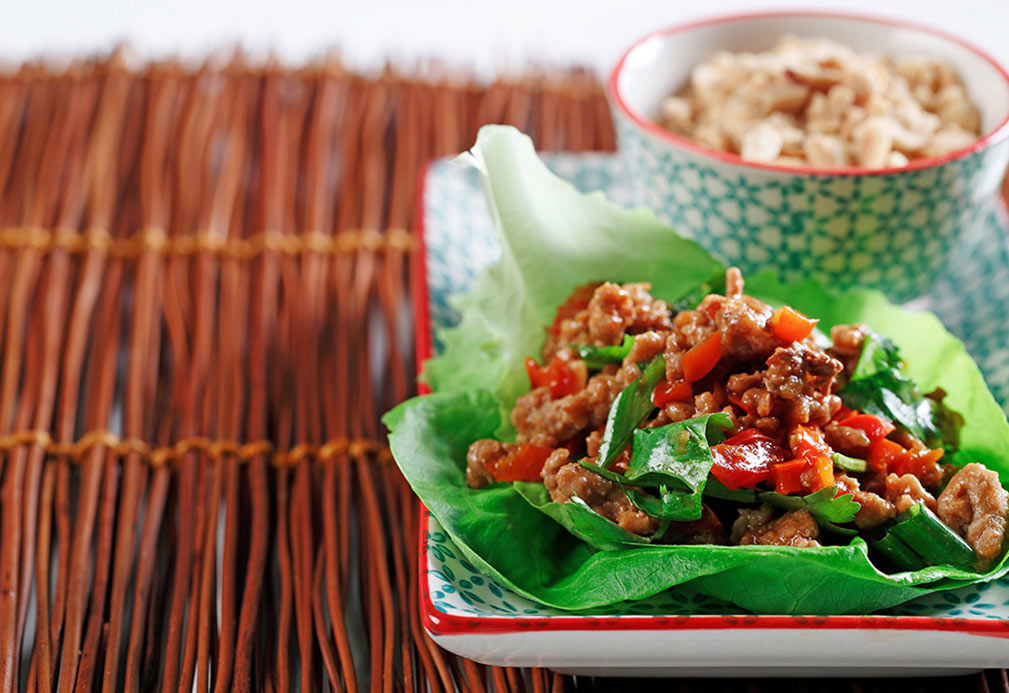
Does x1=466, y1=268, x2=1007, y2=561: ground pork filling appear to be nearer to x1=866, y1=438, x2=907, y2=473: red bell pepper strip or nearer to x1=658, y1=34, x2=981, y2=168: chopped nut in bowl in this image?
x1=866, y1=438, x2=907, y2=473: red bell pepper strip

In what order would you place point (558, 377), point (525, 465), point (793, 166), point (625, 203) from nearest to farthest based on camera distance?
point (525, 465)
point (558, 377)
point (793, 166)
point (625, 203)

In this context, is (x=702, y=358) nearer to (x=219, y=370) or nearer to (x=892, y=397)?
(x=892, y=397)

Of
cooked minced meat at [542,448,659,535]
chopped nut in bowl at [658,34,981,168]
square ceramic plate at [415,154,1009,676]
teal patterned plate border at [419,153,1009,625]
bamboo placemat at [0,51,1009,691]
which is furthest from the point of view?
chopped nut in bowl at [658,34,981,168]

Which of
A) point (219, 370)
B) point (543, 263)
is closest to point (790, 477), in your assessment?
point (543, 263)

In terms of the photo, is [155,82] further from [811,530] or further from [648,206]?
[811,530]

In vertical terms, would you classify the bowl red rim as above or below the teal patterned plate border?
above

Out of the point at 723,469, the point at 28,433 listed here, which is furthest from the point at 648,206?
the point at 28,433

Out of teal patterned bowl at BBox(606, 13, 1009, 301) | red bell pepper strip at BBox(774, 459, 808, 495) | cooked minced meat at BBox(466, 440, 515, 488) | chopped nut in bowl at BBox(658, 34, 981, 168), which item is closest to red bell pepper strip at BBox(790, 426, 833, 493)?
red bell pepper strip at BBox(774, 459, 808, 495)
